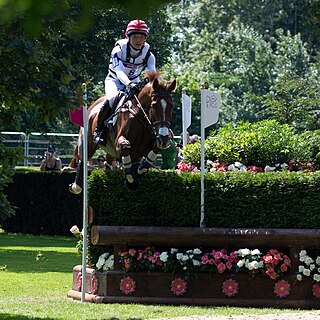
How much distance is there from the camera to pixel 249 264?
397 inches

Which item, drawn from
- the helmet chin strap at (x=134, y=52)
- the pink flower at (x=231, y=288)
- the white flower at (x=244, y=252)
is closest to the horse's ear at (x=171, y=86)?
the helmet chin strap at (x=134, y=52)

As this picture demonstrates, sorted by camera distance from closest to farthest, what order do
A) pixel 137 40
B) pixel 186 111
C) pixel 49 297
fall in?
pixel 49 297 < pixel 137 40 < pixel 186 111

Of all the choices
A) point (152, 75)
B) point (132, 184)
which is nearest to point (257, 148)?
point (152, 75)

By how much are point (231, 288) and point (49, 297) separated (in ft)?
7.20

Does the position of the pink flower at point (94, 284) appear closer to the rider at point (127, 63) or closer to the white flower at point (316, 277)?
the white flower at point (316, 277)

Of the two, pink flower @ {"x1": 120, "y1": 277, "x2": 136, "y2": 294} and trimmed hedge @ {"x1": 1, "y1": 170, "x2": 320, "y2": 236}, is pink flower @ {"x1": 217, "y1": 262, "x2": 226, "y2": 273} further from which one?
pink flower @ {"x1": 120, "y1": 277, "x2": 136, "y2": 294}

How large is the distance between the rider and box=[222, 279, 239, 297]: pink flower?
316 centimetres

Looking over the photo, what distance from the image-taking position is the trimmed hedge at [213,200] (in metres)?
10.4

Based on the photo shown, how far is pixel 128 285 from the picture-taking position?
34.2ft

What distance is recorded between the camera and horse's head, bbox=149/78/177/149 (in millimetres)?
11109

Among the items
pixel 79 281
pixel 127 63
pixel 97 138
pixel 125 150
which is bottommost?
pixel 79 281

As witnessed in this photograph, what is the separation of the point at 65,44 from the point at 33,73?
15825mm

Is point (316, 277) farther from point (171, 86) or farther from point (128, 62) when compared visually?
point (128, 62)

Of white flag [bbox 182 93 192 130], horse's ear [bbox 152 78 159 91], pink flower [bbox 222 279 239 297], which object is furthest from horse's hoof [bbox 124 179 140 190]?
white flag [bbox 182 93 192 130]
